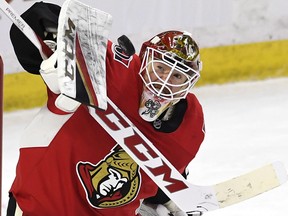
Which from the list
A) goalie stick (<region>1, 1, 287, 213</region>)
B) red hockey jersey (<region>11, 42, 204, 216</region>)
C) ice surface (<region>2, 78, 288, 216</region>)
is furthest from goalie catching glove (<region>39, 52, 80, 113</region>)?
ice surface (<region>2, 78, 288, 216</region>)

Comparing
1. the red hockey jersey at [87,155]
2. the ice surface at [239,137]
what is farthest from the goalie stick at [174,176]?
the ice surface at [239,137]

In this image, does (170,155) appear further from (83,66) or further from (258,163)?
(258,163)

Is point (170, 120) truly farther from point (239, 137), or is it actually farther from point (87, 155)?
point (239, 137)

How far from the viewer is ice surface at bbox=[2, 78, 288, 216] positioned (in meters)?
3.03

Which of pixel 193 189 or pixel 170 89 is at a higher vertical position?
pixel 170 89

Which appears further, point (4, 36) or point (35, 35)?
point (4, 36)

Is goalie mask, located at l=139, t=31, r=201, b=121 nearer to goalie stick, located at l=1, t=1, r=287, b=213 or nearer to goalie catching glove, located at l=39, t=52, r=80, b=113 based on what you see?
goalie stick, located at l=1, t=1, r=287, b=213

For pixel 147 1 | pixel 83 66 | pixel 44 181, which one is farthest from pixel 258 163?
pixel 83 66

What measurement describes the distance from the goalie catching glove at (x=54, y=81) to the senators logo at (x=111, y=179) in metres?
0.28

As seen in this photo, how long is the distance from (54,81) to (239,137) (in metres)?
1.86

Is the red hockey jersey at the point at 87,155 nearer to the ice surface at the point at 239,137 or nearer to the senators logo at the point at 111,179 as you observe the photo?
the senators logo at the point at 111,179

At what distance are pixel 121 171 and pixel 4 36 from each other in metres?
1.35

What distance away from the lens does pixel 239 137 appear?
3523 millimetres

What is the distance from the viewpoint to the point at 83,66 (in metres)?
1.73
